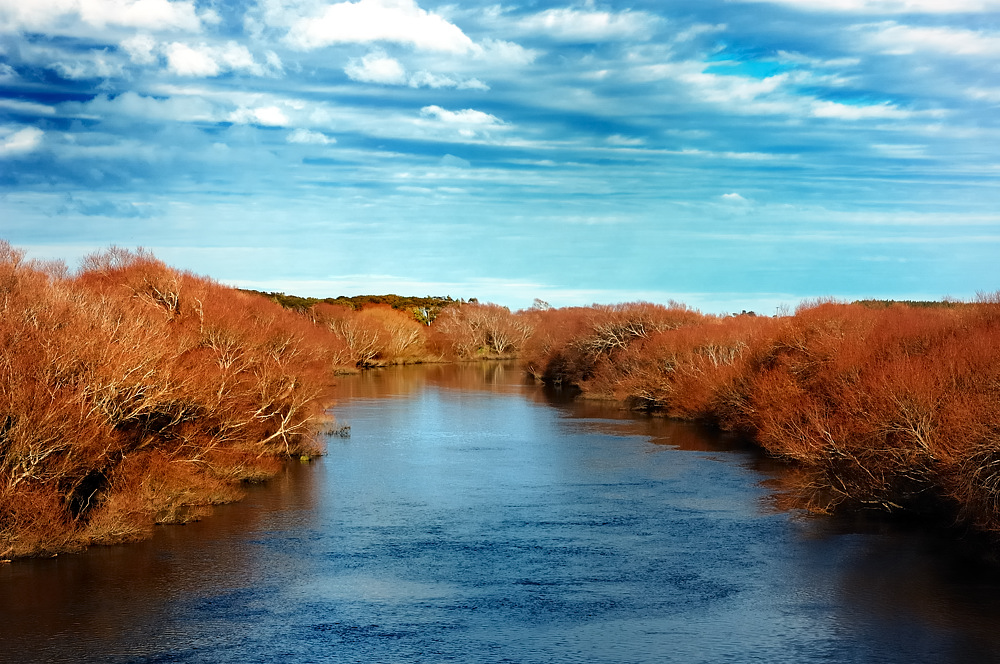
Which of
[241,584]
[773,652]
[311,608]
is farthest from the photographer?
[241,584]

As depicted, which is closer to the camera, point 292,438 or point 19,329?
point 19,329

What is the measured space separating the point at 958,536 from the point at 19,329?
25.6m

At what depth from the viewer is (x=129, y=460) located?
26656 mm

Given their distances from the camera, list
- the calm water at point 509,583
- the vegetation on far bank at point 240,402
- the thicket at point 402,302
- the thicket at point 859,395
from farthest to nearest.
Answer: the thicket at point 402,302, the thicket at point 859,395, the vegetation on far bank at point 240,402, the calm water at point 509,583

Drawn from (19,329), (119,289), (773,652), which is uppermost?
(119,289)

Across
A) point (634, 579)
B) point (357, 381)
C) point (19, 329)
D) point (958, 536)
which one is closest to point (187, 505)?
point (19, 329)

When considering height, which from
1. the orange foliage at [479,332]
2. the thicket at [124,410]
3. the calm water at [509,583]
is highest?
the orange foliage at [479,332]

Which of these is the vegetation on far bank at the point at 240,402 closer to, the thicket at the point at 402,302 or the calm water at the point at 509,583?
the calm water at the point at 509,583

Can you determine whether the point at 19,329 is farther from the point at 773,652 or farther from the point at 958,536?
the point at 958,536

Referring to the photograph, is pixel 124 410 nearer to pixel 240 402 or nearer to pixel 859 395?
pixel 240 402

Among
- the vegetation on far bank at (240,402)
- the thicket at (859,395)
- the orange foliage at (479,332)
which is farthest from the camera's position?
the orange foliage at (479,332)

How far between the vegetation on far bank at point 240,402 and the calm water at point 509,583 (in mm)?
1448

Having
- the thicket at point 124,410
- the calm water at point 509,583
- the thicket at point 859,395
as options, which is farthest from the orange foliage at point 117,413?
the thicket at point 859,395

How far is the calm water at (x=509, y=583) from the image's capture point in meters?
17.4
